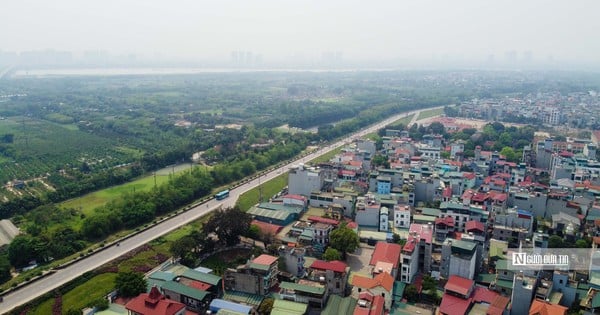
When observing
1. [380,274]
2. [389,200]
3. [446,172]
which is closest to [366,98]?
[446,172]

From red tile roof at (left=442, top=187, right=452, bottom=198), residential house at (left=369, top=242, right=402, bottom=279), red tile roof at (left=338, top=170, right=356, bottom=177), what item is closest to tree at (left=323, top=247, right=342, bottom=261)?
residential house at (left=369, top=242, right=402, bottom=279)

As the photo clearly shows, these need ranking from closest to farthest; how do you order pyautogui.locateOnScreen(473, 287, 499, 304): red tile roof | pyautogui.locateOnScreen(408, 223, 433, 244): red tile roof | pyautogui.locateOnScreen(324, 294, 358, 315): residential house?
pyautogui.locateOnScreen(324, 294, 358, 315): residential house, pyautogui.locateOnScreen(473, 287, 499, 304): red tile roof, pyautogui.locateOnScreen(408, 223, 433, 244): red tile roof

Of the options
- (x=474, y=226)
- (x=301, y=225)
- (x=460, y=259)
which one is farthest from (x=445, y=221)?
(x=301, y=225)

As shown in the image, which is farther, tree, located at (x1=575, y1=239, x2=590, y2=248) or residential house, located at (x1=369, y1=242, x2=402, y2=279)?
tree, located at (x1=575, y1=239, x2=590, y2=248)

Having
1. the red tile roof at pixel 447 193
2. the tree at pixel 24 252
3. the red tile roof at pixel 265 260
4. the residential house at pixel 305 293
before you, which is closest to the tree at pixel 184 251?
the red tile roof at pixel 265 260

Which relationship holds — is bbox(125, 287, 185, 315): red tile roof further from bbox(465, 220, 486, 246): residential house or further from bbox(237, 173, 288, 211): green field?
bbox(465, 220, 486, 246): residential house

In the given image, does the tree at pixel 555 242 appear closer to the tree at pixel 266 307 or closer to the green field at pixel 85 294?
the tree at pixel 266 307
